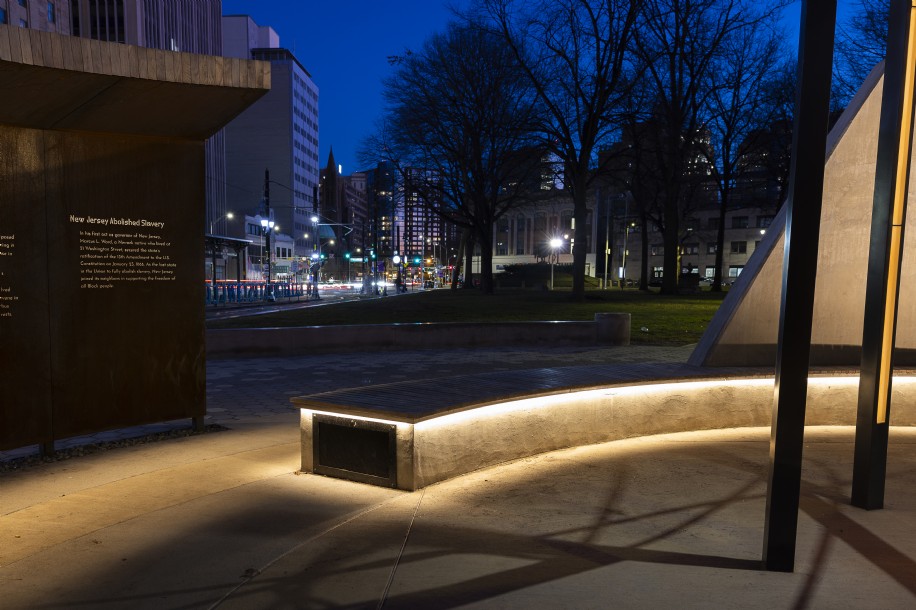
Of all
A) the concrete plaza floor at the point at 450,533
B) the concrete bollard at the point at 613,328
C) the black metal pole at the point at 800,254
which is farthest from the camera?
the concrete bollard at the point at 613,328

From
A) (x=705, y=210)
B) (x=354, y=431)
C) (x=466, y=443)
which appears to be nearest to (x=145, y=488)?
(x=354, y=431)

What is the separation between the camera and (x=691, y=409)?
7.89 meters

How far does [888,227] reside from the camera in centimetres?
489

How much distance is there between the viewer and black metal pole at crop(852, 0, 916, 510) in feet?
16.1

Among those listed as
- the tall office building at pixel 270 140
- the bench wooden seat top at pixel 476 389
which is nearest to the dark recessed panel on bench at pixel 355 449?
the bench wooden seat top at pixel 476 389

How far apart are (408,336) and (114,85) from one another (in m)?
10.7

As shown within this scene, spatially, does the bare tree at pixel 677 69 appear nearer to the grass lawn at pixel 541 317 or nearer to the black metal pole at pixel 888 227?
the grass lawn at pixel 541 317

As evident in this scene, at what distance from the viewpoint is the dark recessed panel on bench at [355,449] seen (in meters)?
5.67

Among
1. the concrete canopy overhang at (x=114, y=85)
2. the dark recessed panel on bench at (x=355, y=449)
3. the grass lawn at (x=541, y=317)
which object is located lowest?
the grass lawn at (x=541, y=317)

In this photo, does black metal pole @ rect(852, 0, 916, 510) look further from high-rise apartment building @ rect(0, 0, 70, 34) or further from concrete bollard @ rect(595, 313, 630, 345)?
high-rise apartment building @ rect(0, 0, 70, 34)

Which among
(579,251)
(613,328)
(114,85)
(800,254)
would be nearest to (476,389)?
(800,254)

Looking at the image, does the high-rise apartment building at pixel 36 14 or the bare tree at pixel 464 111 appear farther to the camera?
the high-rise apartment building at pixel 36 14

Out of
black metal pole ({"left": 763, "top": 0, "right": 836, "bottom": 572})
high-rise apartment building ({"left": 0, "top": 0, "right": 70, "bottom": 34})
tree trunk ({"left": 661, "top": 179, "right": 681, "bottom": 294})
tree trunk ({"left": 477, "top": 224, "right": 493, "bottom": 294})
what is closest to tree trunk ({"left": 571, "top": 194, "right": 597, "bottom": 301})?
tree trunk ({"left": 661, "top": 179, "right": 681, "bottom": 294})

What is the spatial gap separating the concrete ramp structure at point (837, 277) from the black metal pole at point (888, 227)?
3.53 metres
